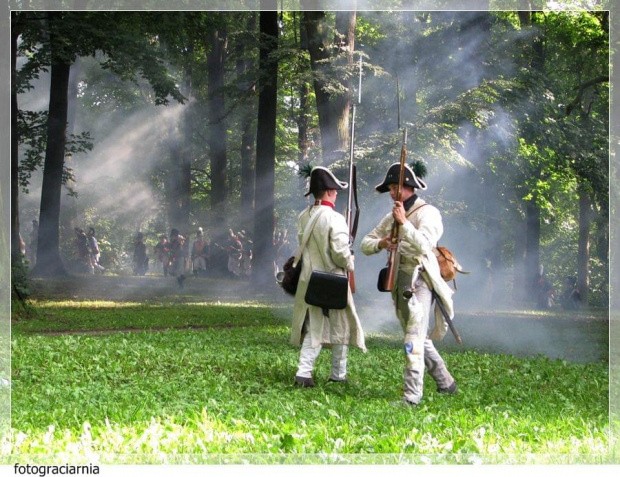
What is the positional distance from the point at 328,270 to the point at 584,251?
14.8m

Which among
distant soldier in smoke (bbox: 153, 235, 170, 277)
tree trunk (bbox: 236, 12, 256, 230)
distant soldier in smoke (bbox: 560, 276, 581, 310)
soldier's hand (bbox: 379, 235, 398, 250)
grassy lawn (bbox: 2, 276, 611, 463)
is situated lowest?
grassy lawn (bbox: 2, 276, 611, 463)

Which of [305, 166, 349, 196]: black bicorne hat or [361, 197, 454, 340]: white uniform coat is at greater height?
[305, 166, 349, 196]: black bicorne hat

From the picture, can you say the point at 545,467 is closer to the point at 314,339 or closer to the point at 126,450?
the point at 126,450

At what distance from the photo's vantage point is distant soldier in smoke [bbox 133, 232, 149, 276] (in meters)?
17.9

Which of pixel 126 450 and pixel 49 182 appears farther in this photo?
pixel 49 182

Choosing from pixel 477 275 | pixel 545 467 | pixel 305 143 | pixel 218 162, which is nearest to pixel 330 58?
pixel 305 143

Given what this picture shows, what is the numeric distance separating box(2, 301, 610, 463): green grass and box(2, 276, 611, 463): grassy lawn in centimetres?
1

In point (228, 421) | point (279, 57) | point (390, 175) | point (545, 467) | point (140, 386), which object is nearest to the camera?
point (545, 467)

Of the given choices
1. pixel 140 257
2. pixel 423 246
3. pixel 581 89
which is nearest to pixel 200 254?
pixel 140 257

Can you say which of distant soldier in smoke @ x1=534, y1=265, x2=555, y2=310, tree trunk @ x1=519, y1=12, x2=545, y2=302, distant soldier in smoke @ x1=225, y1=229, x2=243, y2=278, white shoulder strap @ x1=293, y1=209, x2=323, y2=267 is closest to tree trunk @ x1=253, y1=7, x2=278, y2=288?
distant soldier in smoke @ x1=225, y1=229, x2=243, y2=278

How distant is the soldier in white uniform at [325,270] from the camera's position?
906 centimetres

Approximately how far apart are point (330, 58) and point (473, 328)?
546cm

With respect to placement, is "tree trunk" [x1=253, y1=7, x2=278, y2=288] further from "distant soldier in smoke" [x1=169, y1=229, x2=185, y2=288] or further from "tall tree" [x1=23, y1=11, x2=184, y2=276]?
"tall tree" [x1=23, y1=11, x2=184, y2=276]

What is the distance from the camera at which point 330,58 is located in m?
17.3
